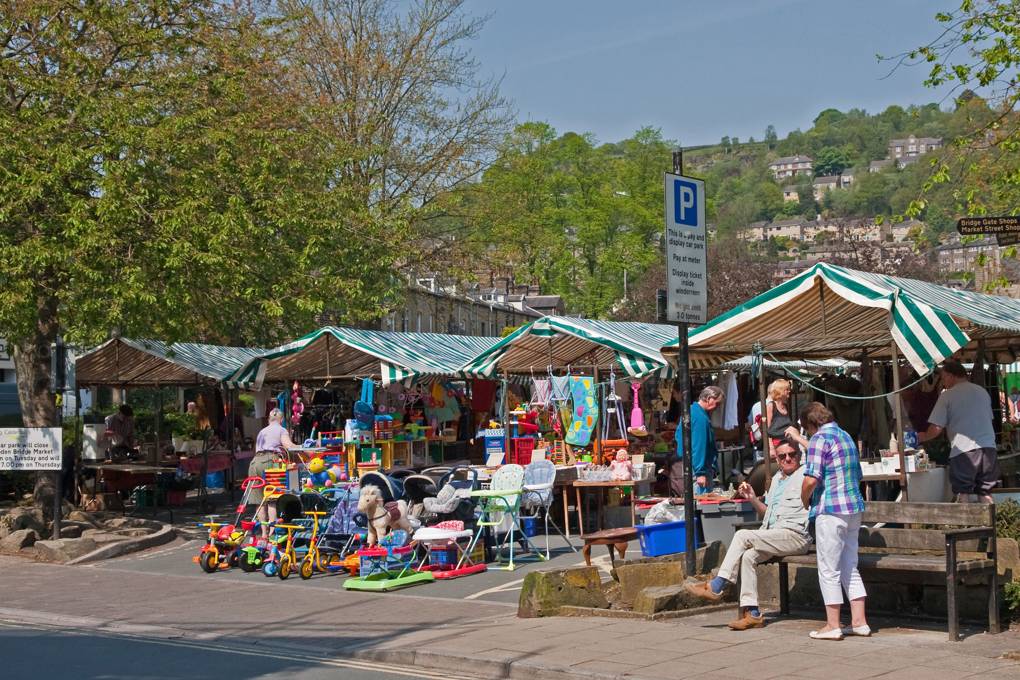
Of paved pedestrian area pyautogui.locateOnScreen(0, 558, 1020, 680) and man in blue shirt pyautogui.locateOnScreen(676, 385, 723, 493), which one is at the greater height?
man in blue shirt pyautogui.locateOnScreen(676, 385, 723, 493)

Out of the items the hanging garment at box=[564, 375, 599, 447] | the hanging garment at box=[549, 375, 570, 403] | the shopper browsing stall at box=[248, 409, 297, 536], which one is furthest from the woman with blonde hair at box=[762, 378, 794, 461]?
the shopper browsing stall at box=[248, 409, 297, 536]

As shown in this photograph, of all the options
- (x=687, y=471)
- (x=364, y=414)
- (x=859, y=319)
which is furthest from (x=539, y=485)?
(x=364, y=414)

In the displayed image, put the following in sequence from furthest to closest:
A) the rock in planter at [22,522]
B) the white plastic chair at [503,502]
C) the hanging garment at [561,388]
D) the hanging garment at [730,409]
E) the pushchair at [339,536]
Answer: the hanging garment at [730,409], the hanging garment at [561,388], the rock in planter at [22,522], the pushchair at [339,536], the white plastic chair at [503,502]

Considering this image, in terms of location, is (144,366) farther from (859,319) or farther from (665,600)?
(665,600)

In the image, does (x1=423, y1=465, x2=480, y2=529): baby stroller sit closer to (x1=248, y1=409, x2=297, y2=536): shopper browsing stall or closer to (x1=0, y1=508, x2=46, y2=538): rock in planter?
(x1=248, y1=409, x2=297, y2=536): shopper browsing stall

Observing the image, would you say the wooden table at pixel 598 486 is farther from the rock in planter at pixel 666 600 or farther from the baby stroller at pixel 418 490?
the rock in planter at pixel 666 600

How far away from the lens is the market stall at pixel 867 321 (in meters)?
11.7

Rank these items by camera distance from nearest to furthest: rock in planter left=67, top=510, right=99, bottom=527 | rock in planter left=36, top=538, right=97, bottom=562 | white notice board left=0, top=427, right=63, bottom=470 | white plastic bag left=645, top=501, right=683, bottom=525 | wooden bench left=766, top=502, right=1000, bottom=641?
wooden bench left=766, top=502, right=1000, bottom=641 < white plastic bag left=645, top=501, right=683, bottom=525 < rock in planter left=36, top=538, right=97, bottom=562 < white notice board left=0, top=427, right=63, bottom=470 < rock in planter left=67, top=510, right=99, bottom=527

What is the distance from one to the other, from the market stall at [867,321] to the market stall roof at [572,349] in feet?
→ 12.4

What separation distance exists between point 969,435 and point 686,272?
348cm

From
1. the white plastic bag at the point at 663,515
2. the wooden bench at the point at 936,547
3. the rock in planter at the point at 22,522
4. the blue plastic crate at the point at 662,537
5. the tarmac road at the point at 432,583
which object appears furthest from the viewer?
the rock in planter at the point at 22,522

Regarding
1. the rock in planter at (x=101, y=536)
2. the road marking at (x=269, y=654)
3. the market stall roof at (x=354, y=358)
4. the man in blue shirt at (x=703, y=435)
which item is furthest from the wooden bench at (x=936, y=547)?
the market stall roof at (x=354, y=358)

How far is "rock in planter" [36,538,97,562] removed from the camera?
685 inches

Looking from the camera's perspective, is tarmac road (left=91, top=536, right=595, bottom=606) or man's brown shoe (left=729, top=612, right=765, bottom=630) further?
tarmac road (left=91, top=536, right=595, bottom=606)
